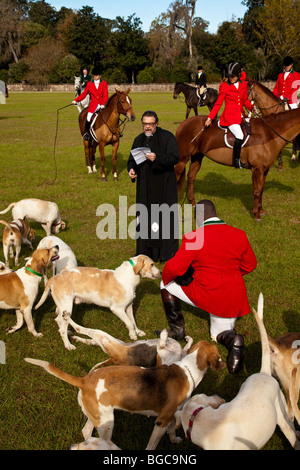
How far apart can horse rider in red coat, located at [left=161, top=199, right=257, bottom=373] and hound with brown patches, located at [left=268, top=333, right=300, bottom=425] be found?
0.65 m

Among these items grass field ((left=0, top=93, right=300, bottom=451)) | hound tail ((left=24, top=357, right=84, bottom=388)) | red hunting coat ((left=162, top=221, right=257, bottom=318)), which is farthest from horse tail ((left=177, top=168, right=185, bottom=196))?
hound tail ((left=24, top=357, right=84, bottom=388))

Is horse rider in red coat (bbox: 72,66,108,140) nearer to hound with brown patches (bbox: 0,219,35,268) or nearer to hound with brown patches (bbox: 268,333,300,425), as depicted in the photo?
hound with brown patches (bbox: 0,219,35,268)

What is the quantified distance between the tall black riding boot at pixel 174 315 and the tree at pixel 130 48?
69.0m

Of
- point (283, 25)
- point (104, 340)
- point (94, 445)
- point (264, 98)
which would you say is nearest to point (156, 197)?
point (104, 340)

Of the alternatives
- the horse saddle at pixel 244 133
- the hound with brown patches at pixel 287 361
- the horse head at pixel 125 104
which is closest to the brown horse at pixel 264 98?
the horse head at pixel 125 104

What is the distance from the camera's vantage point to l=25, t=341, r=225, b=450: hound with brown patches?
9.29 feet

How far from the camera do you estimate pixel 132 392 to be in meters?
2.83

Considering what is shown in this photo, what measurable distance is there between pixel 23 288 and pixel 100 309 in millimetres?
1168

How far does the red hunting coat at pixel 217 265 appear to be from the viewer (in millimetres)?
3775

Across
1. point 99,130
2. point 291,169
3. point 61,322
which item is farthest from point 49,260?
point 291,169

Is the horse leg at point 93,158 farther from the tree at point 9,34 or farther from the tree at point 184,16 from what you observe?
the tree at point 9,34

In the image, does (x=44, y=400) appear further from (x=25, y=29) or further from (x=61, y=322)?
(x=25, y=29)

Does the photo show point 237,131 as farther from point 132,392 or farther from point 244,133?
point 132,392

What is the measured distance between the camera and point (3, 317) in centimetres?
498
